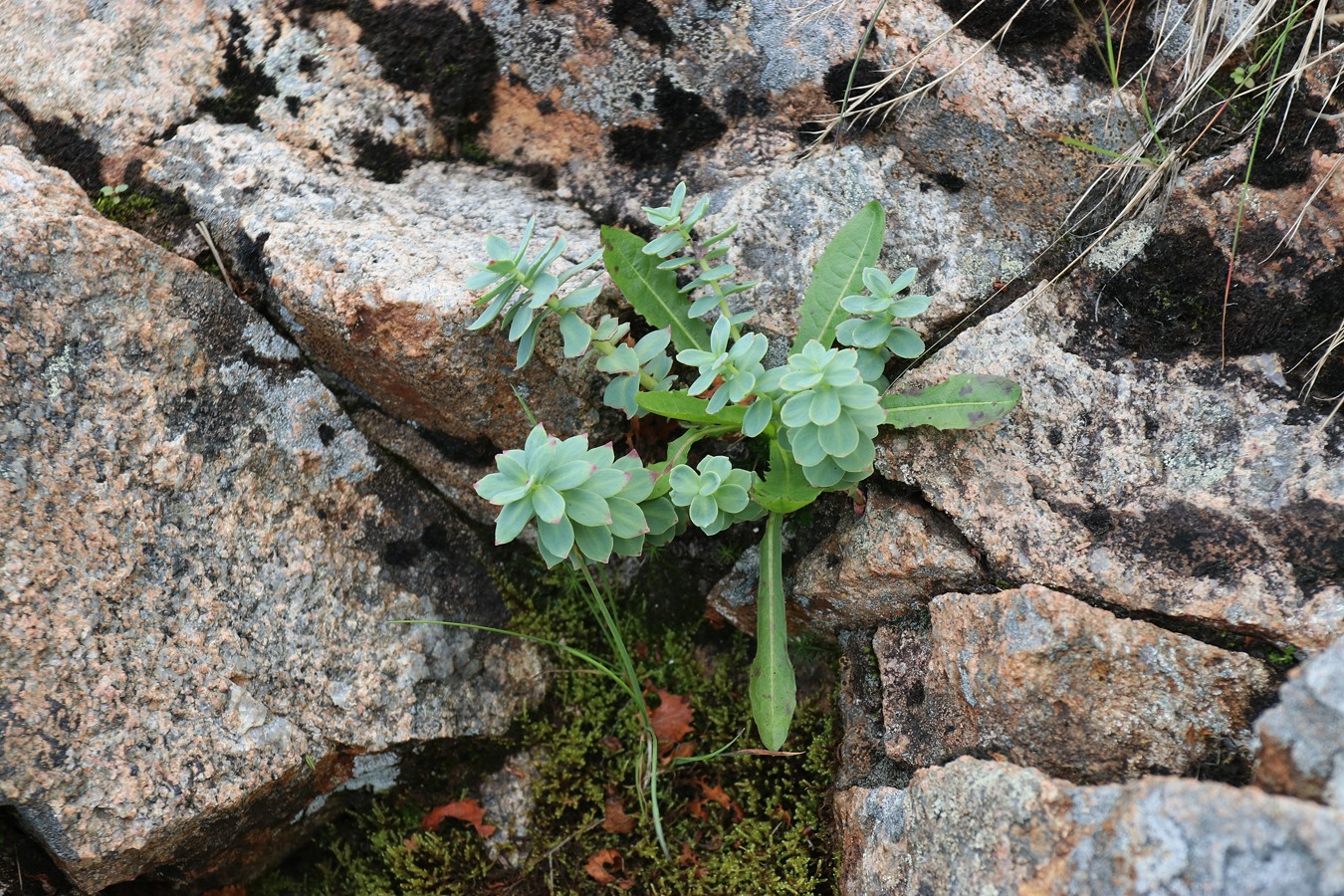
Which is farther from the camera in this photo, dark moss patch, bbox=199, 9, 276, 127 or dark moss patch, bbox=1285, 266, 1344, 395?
dark moss patch, bbox=199, 9, 276, 127

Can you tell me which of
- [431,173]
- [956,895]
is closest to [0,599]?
[431,173]

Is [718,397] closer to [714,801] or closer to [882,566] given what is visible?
[882,566]

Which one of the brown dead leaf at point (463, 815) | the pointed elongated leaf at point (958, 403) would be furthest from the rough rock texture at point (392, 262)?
the brown dead leaf at point (463, 815)

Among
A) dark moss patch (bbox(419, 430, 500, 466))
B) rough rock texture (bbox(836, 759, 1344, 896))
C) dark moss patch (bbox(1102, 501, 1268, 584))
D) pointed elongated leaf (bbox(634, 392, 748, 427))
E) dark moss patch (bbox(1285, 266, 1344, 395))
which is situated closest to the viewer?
rough rock texture (bbox(836, 759, 1344, 896))

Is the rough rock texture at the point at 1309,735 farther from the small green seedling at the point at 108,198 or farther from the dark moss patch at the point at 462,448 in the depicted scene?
the small green seedling at the point at 108,198

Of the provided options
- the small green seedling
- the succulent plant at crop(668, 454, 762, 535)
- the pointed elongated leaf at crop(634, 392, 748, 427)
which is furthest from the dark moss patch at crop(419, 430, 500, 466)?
the small green seedling

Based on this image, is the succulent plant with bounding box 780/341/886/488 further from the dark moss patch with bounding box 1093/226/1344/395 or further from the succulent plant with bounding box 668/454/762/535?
the dark moss patch with bounding box 1093/226/1344/395
